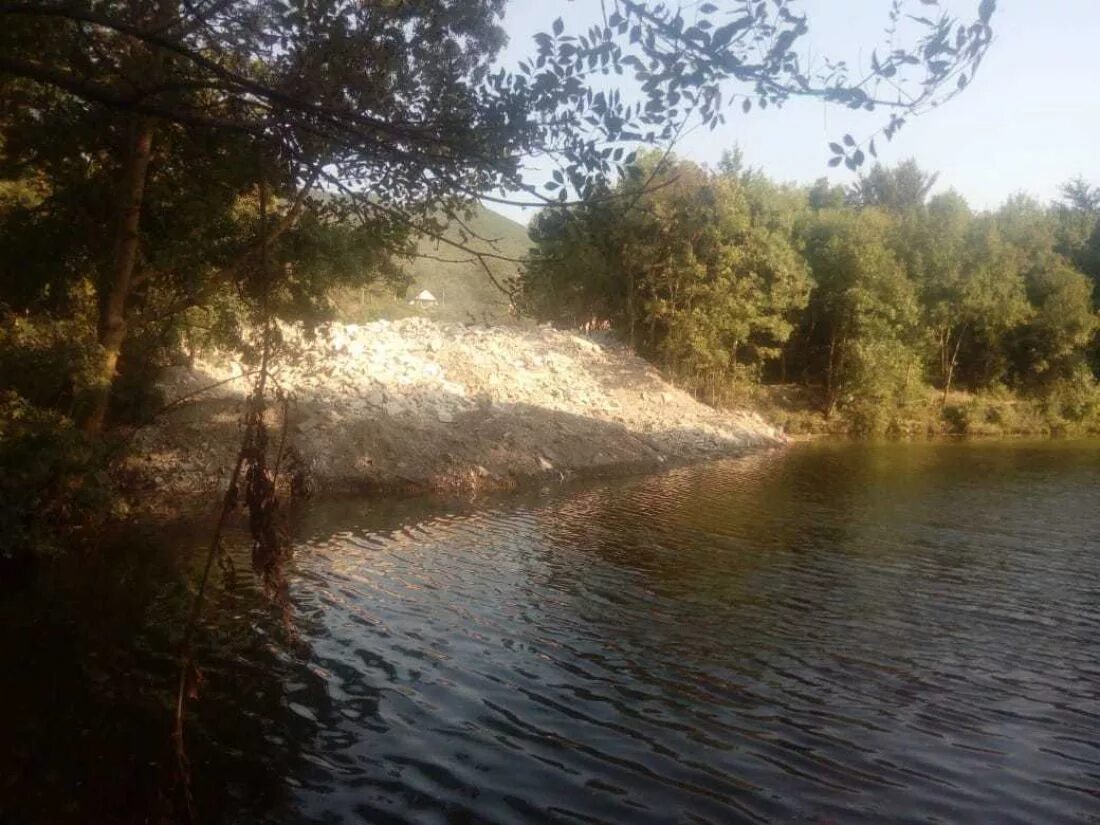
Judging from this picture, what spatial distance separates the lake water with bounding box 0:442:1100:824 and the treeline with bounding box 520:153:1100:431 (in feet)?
71.8

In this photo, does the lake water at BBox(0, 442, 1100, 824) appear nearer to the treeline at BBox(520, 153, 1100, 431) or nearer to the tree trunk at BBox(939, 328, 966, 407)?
the treeline at BBox(520, 153, 1100, 431)

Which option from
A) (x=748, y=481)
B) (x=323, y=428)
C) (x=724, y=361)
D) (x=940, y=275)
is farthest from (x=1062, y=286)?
(x=323, y=428)

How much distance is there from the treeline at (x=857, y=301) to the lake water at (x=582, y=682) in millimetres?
21890

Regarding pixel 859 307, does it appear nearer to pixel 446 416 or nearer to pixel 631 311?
pixel 631 311

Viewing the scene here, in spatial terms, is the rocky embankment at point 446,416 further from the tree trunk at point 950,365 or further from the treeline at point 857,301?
the tree trunk at point 950,365

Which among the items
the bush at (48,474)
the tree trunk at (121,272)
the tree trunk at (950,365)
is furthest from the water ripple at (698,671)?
the tree trunk at (950,365)

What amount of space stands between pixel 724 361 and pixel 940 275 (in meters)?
20.0

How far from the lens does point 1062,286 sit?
2277 inches

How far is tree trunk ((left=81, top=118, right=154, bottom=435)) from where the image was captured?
15.2m

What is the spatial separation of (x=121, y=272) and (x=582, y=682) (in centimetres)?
1190

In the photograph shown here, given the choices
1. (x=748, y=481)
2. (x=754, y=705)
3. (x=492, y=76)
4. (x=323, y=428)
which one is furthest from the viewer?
(x=748, y=481)

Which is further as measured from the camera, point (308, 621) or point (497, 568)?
point (497, 568)

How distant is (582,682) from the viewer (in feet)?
33.8

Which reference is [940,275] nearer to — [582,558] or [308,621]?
[582,558]
